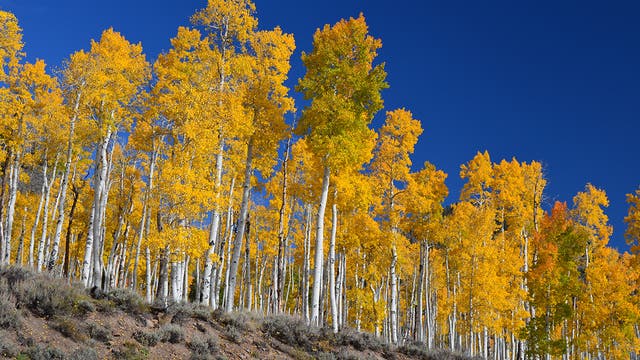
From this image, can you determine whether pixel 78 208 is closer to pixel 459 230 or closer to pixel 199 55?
pixel 199 55

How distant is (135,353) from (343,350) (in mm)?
8053

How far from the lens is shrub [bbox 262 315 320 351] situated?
55.4 ft

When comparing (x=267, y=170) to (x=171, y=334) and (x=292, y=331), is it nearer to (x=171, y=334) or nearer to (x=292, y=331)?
(x=292, y=331)

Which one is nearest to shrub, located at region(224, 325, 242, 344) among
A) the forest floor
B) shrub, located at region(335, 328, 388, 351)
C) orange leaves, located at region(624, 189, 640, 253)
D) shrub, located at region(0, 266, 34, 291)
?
the forest floor

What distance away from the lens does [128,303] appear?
14422mm

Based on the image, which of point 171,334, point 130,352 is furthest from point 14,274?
point 171,334

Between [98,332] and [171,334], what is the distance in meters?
2.06

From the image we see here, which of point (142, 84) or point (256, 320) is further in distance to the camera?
point (142, 84)

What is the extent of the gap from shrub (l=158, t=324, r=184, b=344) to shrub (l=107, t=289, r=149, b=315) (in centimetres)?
117

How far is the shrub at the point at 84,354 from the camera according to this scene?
1038 cm

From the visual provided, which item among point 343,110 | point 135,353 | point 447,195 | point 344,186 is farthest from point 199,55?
point 447,195

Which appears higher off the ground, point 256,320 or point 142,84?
point 142,84

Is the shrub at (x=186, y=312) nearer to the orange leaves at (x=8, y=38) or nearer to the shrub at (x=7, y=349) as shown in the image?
the shrub at (x=7, y=349)

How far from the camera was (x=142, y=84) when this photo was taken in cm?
2031
